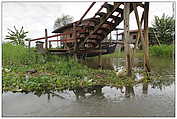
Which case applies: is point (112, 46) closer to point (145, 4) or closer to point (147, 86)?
point (145, 4)

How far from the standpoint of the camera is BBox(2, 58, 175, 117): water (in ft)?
10.2

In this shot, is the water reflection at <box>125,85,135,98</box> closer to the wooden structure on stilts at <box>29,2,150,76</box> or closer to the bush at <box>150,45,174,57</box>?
the wooden structure on stilts at <box>29,2,150,76</box>

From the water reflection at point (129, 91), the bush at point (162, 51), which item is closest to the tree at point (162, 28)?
the bush at point (162, 51)

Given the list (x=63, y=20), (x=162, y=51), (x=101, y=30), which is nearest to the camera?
(x=101, y=30)

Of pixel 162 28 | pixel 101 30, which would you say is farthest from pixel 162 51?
pixel 162 28

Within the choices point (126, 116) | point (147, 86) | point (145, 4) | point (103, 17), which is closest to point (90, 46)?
point (103, 17)

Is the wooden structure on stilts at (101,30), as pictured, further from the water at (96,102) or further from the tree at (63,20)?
the tree at (63,20)

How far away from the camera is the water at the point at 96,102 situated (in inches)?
122

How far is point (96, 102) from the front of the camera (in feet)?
11.8

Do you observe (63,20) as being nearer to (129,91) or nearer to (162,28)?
(162,28)

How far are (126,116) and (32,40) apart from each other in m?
7.73

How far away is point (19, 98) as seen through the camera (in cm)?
375

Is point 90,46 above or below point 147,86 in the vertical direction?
above

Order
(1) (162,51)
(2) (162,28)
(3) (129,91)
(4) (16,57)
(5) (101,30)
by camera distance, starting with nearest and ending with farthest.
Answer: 1. (3) (129,91)
2. (4) (16,57)
3. (5) (101,30)
4. (1) (162,51)
5. (2) (162,28)
